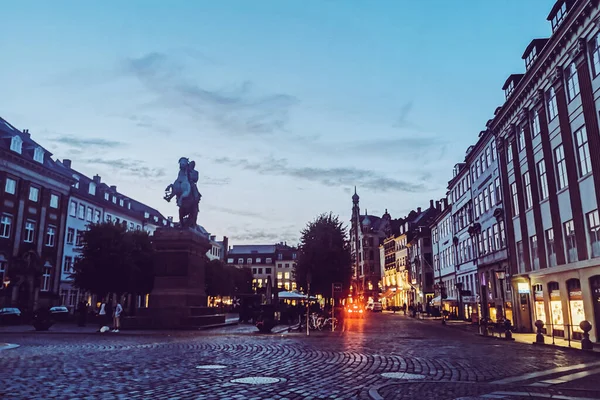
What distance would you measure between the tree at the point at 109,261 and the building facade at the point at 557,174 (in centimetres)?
3301

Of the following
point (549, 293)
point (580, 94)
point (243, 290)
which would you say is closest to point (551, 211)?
point (549, 293)

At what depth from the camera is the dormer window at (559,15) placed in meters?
25.4

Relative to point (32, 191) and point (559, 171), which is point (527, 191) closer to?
point (559, 171)

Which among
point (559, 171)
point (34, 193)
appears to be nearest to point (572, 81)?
point (559, 171)

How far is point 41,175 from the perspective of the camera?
50.6 m

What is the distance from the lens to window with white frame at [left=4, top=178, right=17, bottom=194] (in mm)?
45881

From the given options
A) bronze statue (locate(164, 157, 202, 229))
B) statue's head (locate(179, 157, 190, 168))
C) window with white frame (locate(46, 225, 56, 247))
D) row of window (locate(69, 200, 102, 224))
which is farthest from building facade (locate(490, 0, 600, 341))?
row of window (locate(69, 200, 102, 224))

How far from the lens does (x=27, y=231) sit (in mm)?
48594

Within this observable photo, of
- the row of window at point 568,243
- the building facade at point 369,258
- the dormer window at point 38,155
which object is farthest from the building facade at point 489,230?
the building facade at point 369,258

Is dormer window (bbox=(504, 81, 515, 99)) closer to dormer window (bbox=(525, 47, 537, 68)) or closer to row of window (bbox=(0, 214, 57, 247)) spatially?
dormer window (bbox=(525, 47, 537, 68))

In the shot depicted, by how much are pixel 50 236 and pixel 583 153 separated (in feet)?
169

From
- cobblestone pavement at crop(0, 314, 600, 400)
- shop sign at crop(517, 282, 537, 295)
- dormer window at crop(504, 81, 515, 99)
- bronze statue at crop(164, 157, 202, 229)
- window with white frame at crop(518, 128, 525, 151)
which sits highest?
dormer window at crop(504, 81, 515, 99)

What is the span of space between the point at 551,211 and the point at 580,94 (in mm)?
7170

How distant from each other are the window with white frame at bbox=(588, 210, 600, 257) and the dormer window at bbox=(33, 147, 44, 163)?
50944 millimetres
